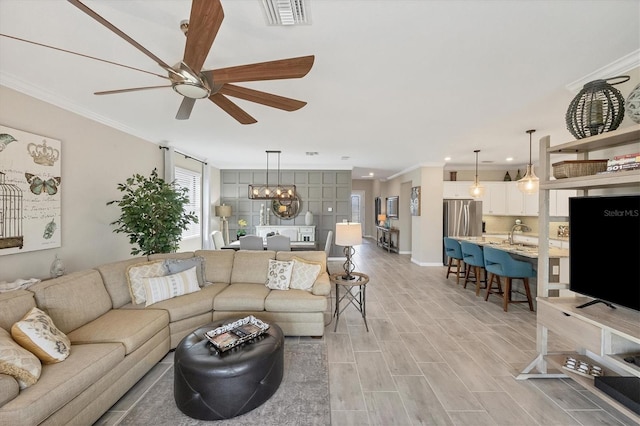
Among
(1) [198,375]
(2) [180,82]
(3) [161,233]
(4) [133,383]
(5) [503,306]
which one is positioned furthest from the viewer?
(5) [503,306]

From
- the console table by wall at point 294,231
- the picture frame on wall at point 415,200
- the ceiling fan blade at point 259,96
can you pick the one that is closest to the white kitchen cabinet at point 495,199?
the picture frame on wall at point 415,200

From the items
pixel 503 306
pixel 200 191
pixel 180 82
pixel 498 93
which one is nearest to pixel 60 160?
pixel 180 82

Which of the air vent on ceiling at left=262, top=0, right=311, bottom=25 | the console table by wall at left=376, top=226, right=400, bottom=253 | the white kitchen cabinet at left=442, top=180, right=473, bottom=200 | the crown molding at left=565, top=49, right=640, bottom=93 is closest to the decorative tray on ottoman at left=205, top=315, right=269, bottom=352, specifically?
the air vent on ceiling at left=262, top=0, right=311, bottom=25

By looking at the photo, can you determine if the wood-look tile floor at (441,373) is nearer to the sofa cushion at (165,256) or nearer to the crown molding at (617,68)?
the sofa cushion at (165,256)

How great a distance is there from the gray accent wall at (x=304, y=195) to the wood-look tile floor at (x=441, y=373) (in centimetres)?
405

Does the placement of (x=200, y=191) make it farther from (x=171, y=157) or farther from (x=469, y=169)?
(x=469, y=169)

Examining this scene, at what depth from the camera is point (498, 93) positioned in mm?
2730

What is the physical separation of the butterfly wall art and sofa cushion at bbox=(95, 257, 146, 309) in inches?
40.0

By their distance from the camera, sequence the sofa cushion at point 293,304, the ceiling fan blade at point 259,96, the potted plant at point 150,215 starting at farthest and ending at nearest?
1. the potted plant at point 150,215
2. the sofa cushion at point 293,304
3. the ceiling fan blade at point 259,96

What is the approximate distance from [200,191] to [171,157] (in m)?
1.79

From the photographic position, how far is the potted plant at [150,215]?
3418 millimetres

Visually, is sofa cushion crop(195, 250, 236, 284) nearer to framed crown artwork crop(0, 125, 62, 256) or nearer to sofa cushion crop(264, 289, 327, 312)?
sofa cushion crop(264, 289, 327, 312)

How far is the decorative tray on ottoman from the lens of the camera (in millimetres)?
2016

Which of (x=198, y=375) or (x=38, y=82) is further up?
(x=38, y=82)
